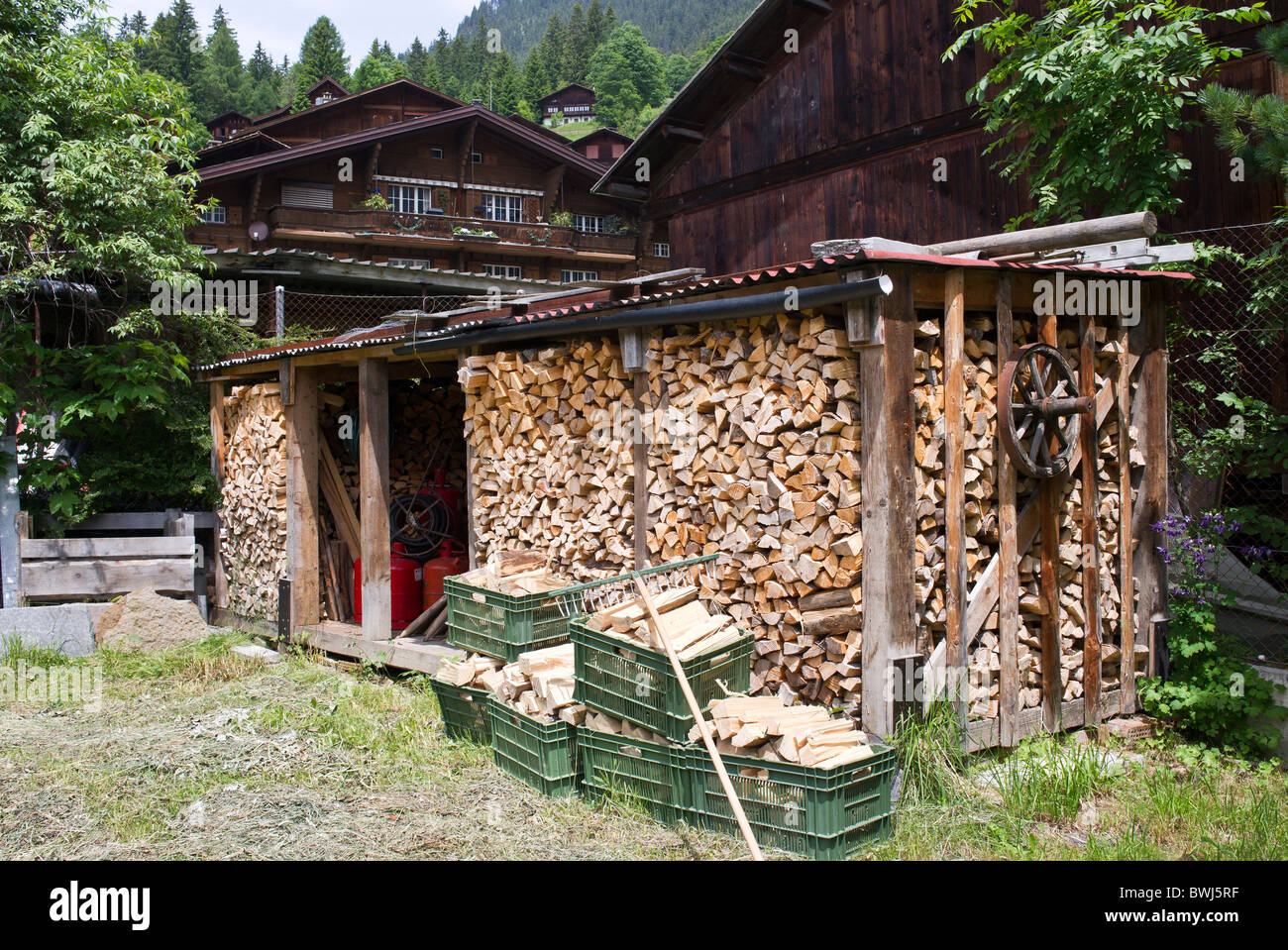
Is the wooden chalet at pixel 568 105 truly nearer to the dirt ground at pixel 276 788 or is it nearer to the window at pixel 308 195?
the window at pixel 308 195

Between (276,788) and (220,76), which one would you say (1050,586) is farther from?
(220,76)

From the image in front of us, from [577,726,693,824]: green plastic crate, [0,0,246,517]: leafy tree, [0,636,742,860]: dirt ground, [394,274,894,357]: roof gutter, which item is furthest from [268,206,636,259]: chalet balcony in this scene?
[577,726,693,824]: green plastic crate

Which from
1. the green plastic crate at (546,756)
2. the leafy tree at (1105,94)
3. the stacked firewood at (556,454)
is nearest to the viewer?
the green plastic crate at (546,756)

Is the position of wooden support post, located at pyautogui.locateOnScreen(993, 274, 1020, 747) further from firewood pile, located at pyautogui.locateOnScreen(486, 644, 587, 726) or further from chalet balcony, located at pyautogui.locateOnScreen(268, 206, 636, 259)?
chalet balcony, located at pyautogui.locateOnScreen(268, 206, 636, 259)

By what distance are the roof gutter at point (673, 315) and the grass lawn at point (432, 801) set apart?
2412 millimetres

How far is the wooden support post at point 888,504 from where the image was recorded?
5.25 metres

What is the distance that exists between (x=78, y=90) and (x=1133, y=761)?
11.5 metres

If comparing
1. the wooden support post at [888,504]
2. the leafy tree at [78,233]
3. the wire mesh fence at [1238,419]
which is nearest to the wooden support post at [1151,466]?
the wire mesh fence at [1238,419]

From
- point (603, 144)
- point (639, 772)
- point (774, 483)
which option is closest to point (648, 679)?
point (639, 772)

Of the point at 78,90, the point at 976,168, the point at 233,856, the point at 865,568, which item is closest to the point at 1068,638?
the point at 865,568

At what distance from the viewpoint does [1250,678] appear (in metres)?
6.38

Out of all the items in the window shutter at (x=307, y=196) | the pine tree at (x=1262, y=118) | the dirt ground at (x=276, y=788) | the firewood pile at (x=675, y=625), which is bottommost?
the dirt ground at (x=276, y=788)

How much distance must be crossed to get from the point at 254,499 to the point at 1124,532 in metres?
8.48
